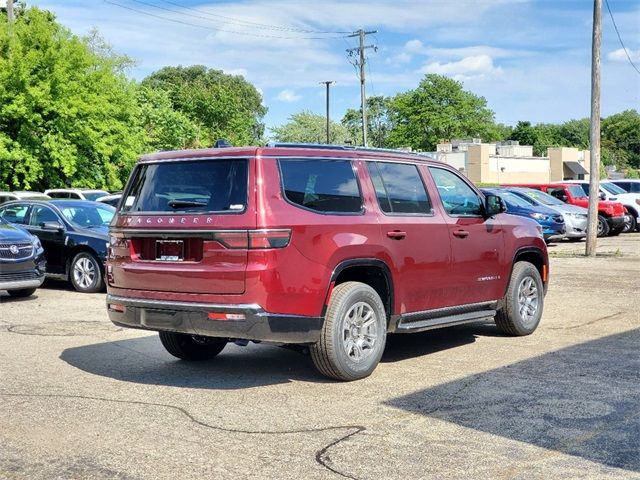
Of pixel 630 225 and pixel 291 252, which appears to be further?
pixel 630 225

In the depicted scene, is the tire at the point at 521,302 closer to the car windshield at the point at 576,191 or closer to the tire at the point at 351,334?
the tire at the point at 351,334

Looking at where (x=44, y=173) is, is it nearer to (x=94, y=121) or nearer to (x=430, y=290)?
(x=94, y=121)

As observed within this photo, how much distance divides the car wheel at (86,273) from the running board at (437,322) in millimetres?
7417

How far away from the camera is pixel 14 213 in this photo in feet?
49.9

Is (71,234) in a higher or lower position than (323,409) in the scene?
higher

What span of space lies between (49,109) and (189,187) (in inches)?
1020

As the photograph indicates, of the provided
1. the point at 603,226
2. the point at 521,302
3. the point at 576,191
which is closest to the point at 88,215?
the point at 521,302

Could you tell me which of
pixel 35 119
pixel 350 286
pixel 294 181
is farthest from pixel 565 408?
pixel 35 119

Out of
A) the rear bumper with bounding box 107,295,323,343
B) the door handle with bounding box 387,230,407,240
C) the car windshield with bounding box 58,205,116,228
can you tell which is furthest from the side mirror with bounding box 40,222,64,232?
the door handle with bounding box 387,230,407,240

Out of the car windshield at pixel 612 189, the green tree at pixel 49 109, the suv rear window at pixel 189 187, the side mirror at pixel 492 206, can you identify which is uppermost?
the green tree at pixel 49 109

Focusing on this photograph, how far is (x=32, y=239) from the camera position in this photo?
12.8 meters

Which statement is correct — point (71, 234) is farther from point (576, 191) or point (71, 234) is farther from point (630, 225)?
point (630, 225)

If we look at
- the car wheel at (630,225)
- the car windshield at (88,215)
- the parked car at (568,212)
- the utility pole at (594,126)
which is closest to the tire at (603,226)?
the car wheel at (630,225)

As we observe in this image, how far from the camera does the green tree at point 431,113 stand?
4215 inches
